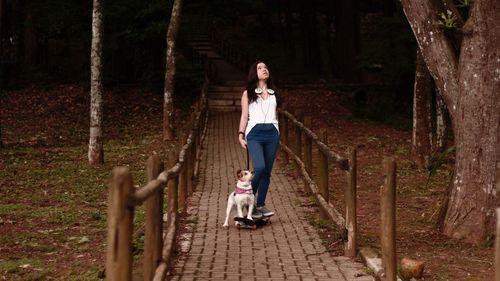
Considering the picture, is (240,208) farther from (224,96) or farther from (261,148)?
(224,96)

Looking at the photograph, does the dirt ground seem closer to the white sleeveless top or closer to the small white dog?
the small white dog

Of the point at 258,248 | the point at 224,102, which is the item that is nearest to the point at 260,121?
the point at 258,248

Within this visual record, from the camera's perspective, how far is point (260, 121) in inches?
432

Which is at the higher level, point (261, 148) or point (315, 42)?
point (315, 42)

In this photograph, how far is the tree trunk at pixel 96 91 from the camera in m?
18.5

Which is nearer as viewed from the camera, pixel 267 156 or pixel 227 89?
pixel 267 156

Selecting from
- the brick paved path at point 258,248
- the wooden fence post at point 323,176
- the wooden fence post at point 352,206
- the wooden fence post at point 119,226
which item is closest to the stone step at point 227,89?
the brick paved path at point 258,248

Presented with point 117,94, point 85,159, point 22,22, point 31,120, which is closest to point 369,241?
point 85,159

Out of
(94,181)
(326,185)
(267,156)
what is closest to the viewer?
(267,156)

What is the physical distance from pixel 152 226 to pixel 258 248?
3.16 metres

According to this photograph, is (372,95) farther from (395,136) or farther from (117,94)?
(117,94)

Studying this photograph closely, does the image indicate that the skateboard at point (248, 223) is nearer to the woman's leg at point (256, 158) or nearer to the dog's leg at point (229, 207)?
the dog's leg at point (229, 207)

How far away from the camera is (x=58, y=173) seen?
685 inches

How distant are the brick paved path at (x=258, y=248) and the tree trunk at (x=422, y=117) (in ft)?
16.5
